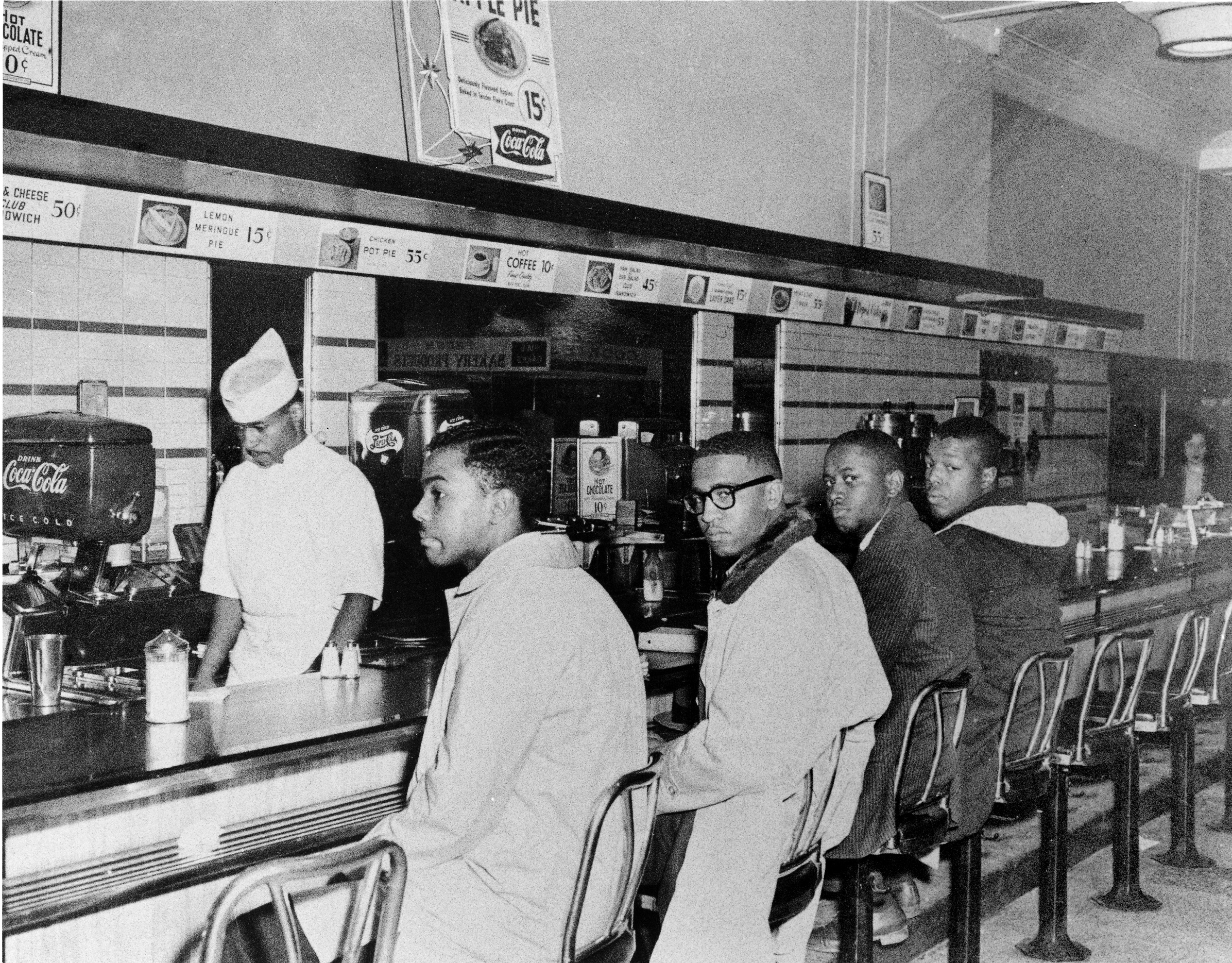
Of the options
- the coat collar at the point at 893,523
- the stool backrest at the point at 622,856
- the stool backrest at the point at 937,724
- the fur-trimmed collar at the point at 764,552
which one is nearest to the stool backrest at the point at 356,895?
the stool backrest at the point at 622,856

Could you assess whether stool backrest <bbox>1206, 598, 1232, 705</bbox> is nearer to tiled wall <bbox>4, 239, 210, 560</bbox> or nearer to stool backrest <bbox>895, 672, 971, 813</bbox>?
stool backrest <bbox>895, 672, 971, 813</bbox>

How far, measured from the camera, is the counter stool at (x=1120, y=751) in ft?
12.5

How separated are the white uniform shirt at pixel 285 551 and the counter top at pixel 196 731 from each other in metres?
0.85

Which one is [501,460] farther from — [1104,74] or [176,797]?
[1104,74]

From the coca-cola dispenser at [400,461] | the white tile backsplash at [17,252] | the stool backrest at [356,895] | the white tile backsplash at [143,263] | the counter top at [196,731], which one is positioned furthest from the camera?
the coca-cola dispenser at [400,461]

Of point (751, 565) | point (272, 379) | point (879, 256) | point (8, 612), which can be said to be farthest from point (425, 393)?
point (751, 565)

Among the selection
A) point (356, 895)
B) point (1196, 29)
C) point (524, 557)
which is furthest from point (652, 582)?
point (1196, 29)

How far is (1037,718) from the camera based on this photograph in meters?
3.69

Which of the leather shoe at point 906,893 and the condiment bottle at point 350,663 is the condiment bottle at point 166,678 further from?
the leather shoe at point 906,893

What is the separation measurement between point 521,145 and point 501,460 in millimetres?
3117

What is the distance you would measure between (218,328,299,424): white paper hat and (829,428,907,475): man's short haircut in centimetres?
179

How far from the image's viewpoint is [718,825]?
2506 millimetres

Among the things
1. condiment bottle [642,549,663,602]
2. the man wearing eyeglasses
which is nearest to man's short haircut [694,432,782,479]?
the man wearing eyeglasses

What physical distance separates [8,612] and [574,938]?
7.57 ft
